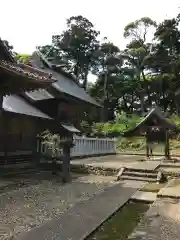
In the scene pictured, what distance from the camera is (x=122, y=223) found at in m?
7.32

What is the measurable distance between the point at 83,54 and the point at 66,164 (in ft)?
127

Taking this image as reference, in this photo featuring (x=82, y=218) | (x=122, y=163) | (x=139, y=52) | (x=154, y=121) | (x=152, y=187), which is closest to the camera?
(x=82, y=218)

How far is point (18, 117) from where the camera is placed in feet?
47.7

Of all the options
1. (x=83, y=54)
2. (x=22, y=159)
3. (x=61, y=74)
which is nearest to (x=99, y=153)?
(x=61, y=74)

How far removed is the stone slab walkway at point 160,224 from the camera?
19.3 ft

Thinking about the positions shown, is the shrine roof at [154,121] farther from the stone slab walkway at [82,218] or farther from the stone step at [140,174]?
the stone slab walkway at [82,218]

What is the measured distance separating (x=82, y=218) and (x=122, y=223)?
39.9 inches

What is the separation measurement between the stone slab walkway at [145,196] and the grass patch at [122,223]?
0.86 feet

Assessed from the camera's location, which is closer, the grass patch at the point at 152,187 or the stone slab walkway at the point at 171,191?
the stone slab walkway at the point at 171,191

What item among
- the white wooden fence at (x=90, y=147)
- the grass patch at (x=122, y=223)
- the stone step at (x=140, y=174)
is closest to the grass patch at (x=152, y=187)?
the stone step at (x=140, y=174)

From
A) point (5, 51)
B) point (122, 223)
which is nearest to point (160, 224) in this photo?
point (122, 223)

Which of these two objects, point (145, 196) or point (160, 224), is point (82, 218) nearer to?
point (160, 224)

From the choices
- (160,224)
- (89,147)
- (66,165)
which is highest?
(89,147)

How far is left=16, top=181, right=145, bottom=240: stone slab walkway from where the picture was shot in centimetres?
578
